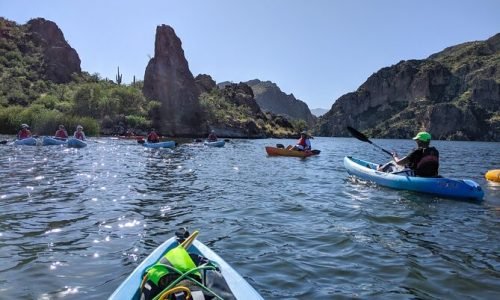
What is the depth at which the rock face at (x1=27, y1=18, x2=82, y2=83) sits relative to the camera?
95.1m

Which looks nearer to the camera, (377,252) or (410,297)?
(410,297)

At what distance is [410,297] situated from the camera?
17.0 ft

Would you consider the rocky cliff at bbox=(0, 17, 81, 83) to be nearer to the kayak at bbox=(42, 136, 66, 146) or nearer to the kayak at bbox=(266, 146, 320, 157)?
the kayak at bbox=(42, 136, 66, 146)

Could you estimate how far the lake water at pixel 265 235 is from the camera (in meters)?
5.49

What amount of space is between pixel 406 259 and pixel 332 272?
147cm

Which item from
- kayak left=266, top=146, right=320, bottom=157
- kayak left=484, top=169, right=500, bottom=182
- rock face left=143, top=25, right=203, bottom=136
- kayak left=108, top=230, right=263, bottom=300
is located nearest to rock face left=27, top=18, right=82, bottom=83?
rock face left=143, top=25, right=203, bottom=136

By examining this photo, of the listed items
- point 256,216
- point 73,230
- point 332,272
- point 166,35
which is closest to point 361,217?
point 256,216

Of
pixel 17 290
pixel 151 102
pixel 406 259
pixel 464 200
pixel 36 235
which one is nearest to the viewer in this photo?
pixel 17 290

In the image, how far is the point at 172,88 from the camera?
81500 mm

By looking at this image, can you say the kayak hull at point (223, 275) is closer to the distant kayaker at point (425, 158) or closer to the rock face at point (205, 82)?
the distant kayaker at point (425, 158)

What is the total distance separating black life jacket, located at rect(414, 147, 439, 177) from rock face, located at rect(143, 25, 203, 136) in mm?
63722

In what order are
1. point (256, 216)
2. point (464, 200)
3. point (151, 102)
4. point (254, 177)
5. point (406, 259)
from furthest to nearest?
point (151, 102)
point (254, 177)
point (464, 200)
point (256, 216)
point (406, 259)

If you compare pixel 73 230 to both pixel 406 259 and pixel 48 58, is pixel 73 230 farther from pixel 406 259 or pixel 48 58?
pixel 48 58

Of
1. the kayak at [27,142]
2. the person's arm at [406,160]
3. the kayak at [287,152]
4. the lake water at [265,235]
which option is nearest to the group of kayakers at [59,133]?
the kayak at [27,142]
